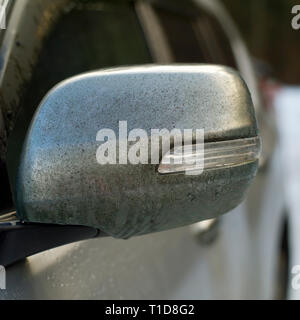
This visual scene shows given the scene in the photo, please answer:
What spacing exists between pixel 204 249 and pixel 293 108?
18.5 ft

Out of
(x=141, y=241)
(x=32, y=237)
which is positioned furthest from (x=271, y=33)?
(x=32, y=237)

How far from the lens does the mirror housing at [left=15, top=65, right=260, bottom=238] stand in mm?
1023

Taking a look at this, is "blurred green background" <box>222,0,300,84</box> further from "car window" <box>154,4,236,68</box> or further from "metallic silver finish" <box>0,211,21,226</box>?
"metallic silver finish" <box>0,211,21,226</box>

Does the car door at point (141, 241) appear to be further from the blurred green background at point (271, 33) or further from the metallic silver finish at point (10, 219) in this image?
the blurred green background at point (271, 33)

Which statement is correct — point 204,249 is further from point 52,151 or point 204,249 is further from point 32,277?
point 52,151

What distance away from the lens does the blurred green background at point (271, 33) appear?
15.2 meters

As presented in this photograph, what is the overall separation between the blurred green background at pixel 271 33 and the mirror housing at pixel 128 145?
1446 cm

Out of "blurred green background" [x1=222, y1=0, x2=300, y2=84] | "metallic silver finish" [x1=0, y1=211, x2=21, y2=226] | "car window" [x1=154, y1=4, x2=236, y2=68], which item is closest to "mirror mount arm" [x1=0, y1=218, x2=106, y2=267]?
"metallic silver finish" [x1=0, y1=211, x2=21, y2=226]

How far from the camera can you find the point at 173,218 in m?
1.13

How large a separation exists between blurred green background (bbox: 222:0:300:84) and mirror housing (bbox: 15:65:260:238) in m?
14.5

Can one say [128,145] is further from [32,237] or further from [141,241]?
[141,241]

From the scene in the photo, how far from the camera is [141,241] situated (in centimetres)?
153

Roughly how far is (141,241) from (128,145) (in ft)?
1.77
